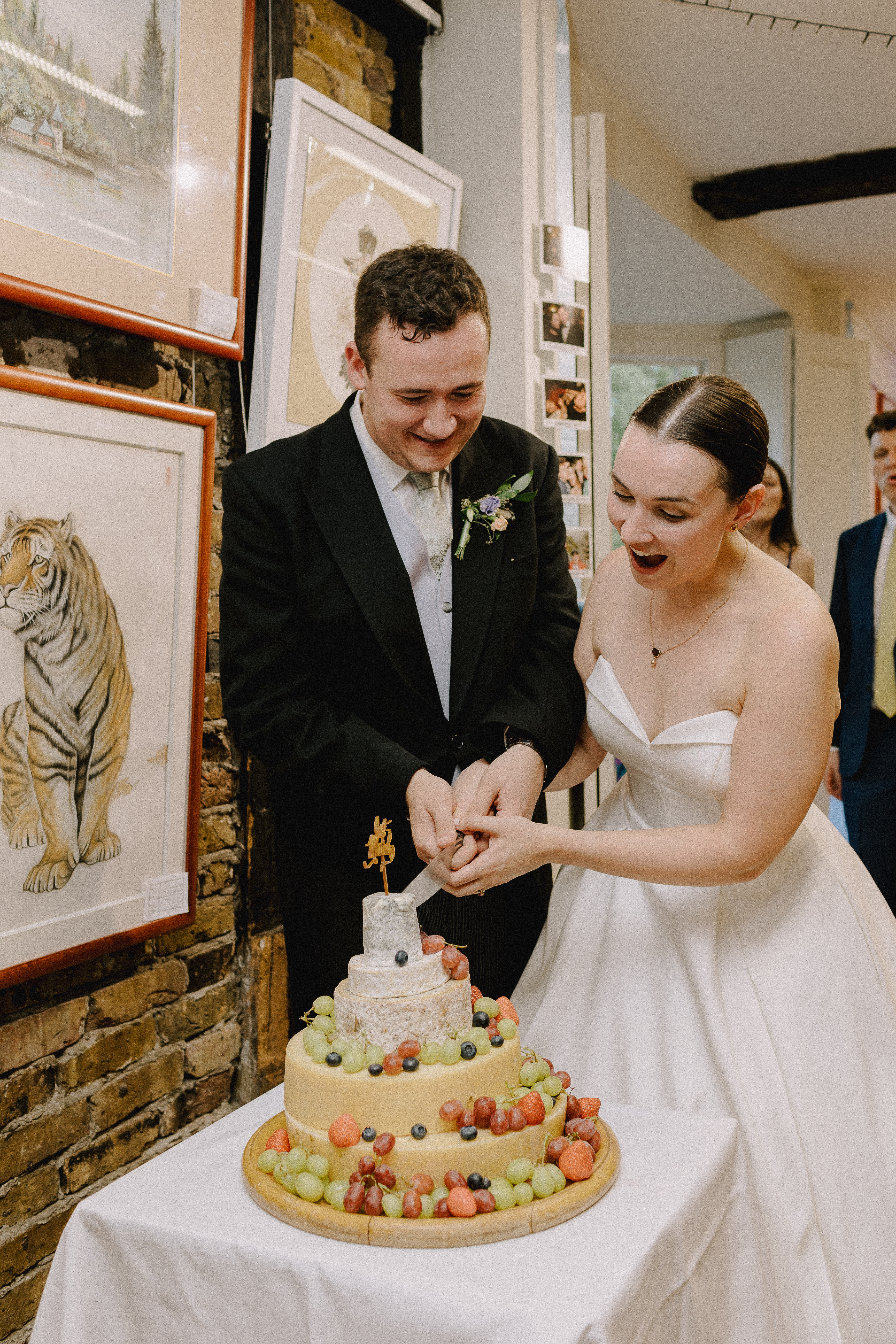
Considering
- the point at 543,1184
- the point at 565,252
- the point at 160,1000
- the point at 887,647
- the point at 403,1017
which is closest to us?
the point at 543,1184

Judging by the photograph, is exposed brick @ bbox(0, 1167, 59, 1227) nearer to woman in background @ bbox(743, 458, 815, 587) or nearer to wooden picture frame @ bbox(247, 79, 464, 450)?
wooden picture frame @ bbox(247, 79, 464, 450)

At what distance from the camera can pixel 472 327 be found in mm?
1801

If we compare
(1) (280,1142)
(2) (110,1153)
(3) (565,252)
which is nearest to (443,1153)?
(1) (280,1142)

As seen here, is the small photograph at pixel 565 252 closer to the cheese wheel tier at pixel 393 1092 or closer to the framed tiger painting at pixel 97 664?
the framed tiger painting at pixel 97 664

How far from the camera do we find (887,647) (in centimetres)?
399

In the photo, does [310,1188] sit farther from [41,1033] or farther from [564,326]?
[564,326]

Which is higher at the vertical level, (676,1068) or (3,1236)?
(676,1068)

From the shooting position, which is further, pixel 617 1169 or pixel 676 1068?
pixel 676 1068

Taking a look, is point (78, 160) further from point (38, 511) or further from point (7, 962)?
point (7, 962)

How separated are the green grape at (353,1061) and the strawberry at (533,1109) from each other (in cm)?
19

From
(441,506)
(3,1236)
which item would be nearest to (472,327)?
(441,506)

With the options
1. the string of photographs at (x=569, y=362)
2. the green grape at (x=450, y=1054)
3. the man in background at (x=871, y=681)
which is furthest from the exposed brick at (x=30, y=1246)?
the man in background at (x=871, y=681)

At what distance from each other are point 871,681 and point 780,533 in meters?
0.75

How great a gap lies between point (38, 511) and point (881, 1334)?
72.6 inches
